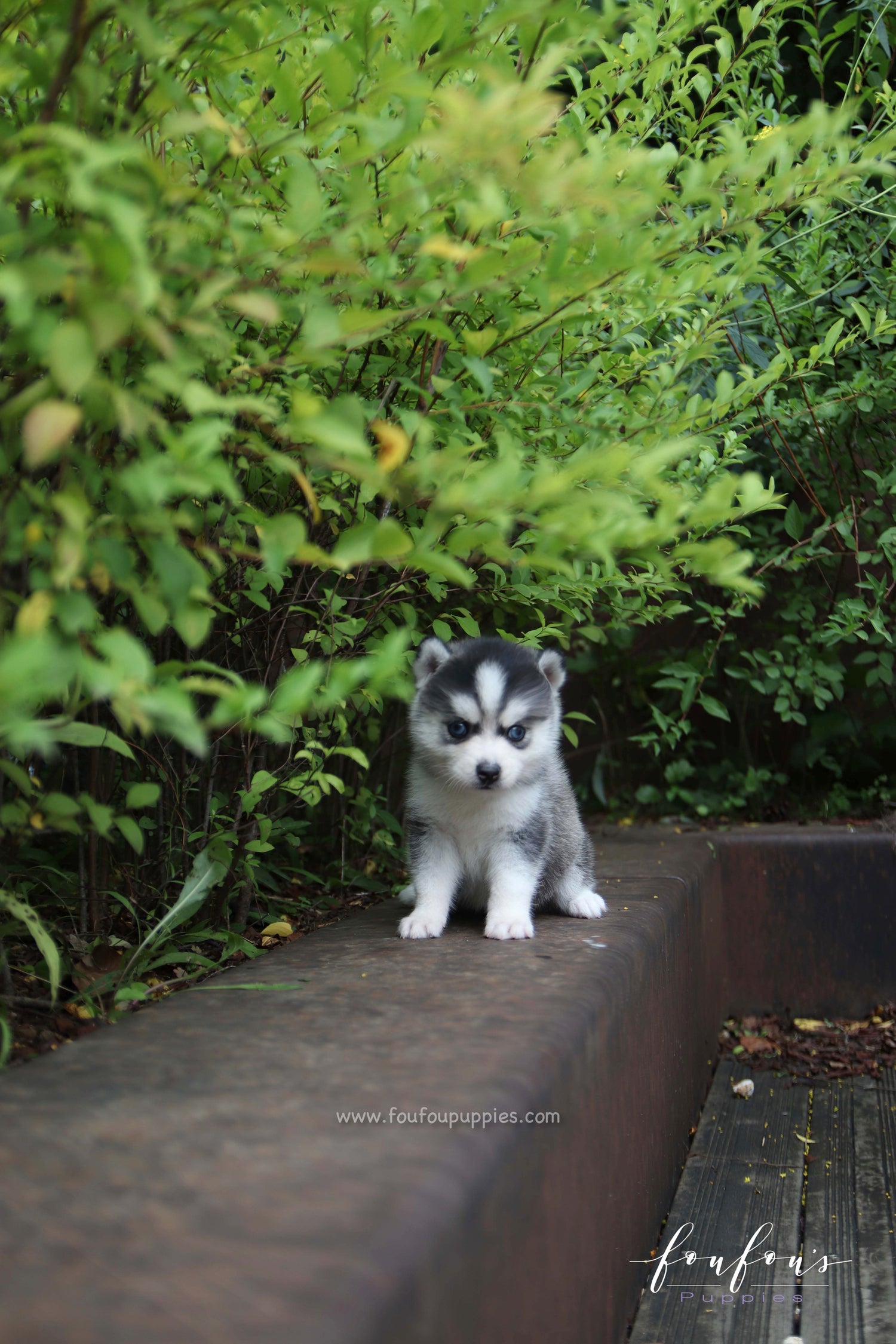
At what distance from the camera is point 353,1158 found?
1.36 metres

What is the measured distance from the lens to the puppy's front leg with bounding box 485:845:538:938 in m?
2.85

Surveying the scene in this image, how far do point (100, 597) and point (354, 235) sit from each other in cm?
87

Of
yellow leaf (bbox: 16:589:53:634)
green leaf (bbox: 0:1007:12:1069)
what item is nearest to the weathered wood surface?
green leaf (bbox: 0:1007:12:1069)

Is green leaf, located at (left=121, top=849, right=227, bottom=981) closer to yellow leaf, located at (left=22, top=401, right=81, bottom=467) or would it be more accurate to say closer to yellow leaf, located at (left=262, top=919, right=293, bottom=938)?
yellow leaf, located at (left=262, top=919, right=293, bottom=938)

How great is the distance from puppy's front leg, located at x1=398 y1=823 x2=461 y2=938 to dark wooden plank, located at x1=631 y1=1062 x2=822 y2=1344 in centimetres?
100

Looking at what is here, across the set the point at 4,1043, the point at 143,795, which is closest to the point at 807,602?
the point at 143,795

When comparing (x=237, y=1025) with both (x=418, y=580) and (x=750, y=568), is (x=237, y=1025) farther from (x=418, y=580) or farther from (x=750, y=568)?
(x=750, y=568)

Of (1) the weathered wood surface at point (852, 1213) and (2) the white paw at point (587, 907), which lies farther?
(2) the white paw at point (587, 907)

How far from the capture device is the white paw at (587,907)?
10.4 feet

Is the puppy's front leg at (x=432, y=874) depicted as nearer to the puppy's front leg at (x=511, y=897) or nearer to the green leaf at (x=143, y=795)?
the puppy's front leg at (x=511, y=897)

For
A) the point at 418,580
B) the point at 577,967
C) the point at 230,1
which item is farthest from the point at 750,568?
the point at 230,1

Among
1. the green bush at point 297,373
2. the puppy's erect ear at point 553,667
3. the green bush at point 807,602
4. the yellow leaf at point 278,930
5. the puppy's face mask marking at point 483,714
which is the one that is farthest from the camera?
the green bush at point 807,602

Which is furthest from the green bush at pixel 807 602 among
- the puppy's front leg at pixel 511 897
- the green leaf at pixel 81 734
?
the green leaf at pixel 81 734

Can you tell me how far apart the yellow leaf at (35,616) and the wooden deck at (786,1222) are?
2196 millimetres
